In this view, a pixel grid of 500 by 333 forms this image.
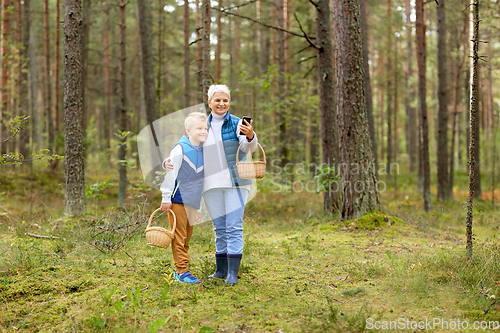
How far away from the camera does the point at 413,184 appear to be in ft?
62.7

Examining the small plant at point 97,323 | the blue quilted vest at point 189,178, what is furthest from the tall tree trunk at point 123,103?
the small plant at point 97,323

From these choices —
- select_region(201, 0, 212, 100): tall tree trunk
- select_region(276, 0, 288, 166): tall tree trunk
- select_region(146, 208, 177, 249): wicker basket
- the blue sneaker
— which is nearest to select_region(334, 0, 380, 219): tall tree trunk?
select_region(201, 0, 212, 100): tall tree trunk

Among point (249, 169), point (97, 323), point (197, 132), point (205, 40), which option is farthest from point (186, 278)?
point (205, 40)

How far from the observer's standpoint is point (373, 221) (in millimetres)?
7020

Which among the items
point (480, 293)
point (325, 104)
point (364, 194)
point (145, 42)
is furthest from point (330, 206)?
point (145, 42)

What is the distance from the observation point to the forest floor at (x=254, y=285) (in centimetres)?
306

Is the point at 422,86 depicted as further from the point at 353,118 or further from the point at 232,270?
the point at 232,270

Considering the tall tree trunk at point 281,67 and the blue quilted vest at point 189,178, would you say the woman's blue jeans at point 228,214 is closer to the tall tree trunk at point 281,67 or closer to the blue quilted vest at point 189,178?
the blue quilted vest at point 189,178

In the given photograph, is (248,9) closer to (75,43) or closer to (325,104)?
(325,104)

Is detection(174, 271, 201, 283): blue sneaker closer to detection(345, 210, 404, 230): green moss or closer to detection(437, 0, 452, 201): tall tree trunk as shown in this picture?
detection(345, 210, 404, 230): green moss

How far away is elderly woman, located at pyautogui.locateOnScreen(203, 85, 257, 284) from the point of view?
13.1ft

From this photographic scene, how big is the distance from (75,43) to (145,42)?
17.2 feet

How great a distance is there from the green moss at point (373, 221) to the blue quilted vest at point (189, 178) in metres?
4.15

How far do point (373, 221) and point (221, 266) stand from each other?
3961 mm
